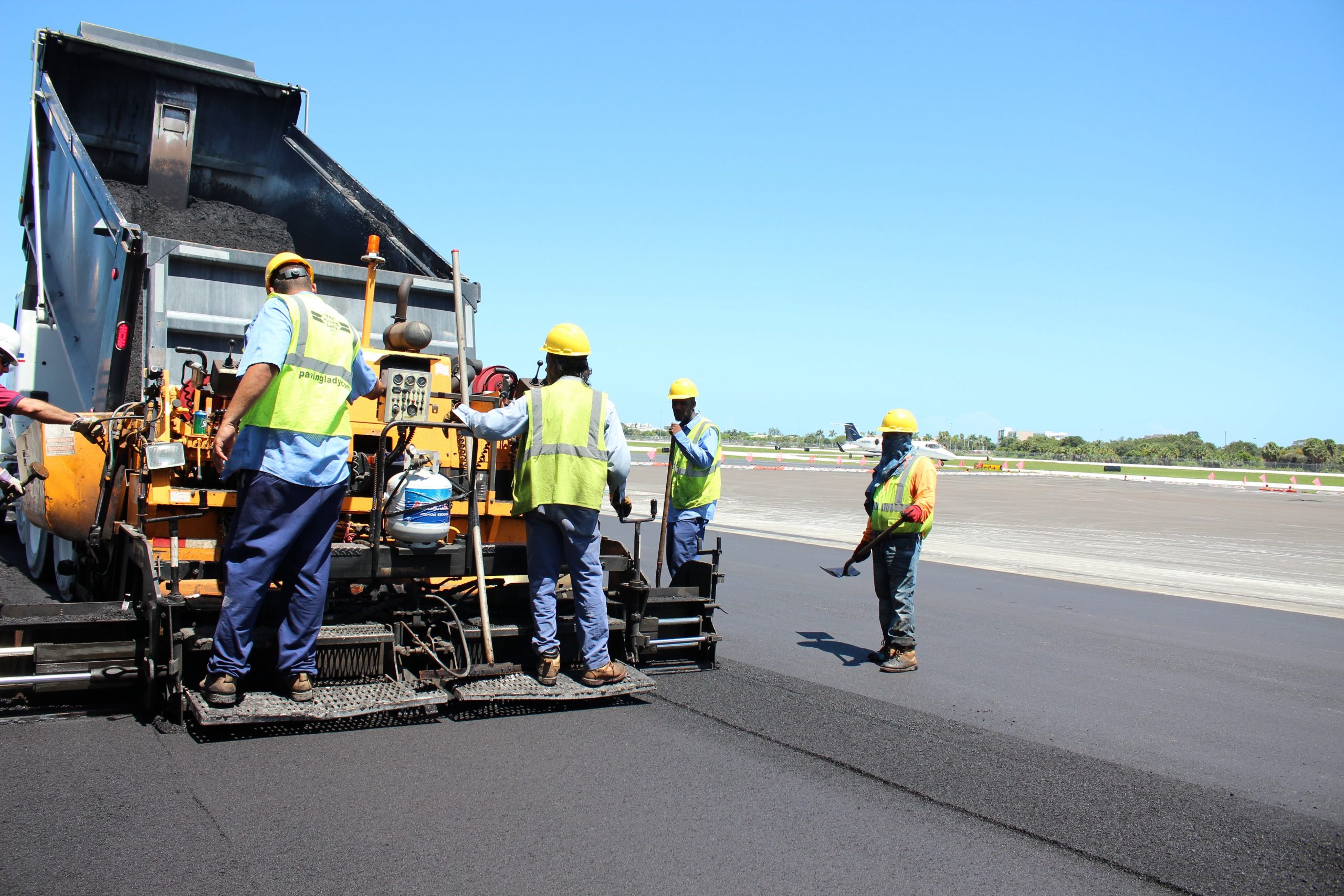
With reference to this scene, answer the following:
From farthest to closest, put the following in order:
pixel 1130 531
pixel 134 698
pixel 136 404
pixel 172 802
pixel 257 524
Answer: pixel 1130 531 < pixel 136 404 < pixel 134 698 < pixel 257 524 < pixel 172 802

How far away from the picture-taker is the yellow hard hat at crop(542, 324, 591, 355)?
494cm

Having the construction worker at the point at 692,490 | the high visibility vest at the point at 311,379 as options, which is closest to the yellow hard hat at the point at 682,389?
the construction worker at the point at 692,490

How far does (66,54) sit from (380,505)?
222 inches

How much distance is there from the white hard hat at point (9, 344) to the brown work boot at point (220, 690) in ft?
7.24

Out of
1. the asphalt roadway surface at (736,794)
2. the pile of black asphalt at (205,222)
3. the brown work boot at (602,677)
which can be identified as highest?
the pile of black asphalt at (205,222)

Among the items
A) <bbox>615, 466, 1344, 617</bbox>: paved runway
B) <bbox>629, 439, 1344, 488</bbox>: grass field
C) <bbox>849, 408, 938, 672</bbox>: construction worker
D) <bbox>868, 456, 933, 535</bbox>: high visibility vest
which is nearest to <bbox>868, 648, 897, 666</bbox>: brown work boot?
<bbox>849, 408, 938, 672</bbox>: construction worker

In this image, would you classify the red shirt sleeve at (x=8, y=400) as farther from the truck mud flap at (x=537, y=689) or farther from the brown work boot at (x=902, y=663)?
the brown work boot at (x=902, y=663)

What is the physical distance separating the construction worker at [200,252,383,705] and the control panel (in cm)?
67

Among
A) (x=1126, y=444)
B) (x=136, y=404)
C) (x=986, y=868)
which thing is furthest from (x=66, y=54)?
(x=1126, y=444)

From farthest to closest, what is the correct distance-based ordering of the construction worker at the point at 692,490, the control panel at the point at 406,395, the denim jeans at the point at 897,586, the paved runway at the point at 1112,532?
the paved runway at the point at 1112,532 → the construction worker at the point at 692,490 → the denim jeans at the point at 897,586 → the control panel at the point at 406,395

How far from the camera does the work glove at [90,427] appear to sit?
4891 mm

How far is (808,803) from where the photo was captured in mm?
3619

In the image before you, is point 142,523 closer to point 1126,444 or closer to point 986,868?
point 986,868

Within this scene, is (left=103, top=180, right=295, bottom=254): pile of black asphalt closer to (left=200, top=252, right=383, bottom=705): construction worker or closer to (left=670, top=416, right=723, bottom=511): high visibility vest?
(left=670, top=416, right=723, bottom=511): high visibility vest
